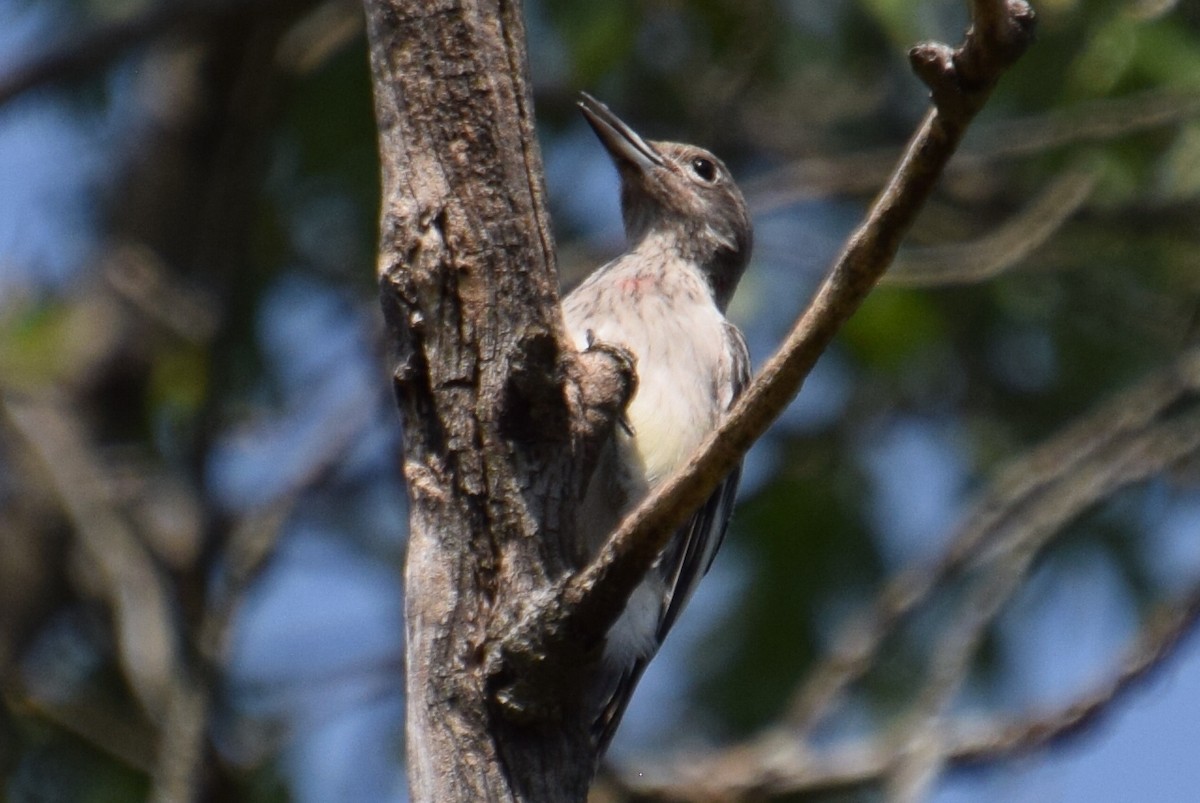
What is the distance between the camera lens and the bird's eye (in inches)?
→ 235

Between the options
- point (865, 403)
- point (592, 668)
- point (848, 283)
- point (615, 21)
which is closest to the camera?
point (848, 283)

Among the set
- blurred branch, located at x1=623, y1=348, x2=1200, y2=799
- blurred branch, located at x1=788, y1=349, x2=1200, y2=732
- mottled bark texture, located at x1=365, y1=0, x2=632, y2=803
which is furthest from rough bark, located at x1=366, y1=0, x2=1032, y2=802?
blurred branch, located at x1=788, y1=349, x2=1200, y2=732

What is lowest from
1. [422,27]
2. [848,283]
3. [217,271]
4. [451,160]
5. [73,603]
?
[848,283]

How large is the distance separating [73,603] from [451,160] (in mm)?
5553

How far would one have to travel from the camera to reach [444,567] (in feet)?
9.48

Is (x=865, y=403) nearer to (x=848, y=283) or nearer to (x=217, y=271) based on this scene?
(x=217, y=271)

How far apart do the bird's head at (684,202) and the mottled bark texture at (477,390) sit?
8.50ft

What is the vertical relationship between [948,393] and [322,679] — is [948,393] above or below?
above

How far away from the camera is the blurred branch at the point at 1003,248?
5.61 meters

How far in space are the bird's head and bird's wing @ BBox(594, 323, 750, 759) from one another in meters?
0.93

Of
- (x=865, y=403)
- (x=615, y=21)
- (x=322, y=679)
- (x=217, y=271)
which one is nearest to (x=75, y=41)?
(x=217, y=271)

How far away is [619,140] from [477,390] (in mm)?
2788

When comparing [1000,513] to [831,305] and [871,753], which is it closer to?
[871,753]

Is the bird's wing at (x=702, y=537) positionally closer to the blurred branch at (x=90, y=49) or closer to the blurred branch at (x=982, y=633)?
the blurred branch at (x=982, y=633)
